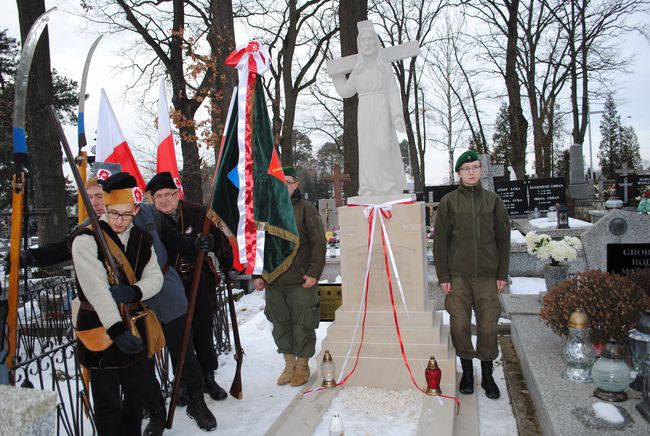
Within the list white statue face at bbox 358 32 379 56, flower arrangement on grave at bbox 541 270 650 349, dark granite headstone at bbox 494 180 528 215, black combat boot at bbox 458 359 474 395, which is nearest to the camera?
flower arrangement on grave at bbox 541 270 650 349

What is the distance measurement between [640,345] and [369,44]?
349 centimetres

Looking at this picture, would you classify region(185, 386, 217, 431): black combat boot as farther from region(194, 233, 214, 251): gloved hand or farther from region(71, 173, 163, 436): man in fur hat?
region(194, 233, 214, 251): gloved hand

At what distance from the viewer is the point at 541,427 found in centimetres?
337

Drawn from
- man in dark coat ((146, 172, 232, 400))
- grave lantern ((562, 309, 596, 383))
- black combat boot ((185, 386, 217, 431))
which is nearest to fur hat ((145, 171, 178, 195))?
man in dark coat ((146, 172, 232, 400))

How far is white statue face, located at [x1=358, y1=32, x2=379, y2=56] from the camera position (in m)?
4.64

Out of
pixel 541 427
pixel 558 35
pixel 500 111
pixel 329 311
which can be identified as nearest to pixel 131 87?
pixel 329 311

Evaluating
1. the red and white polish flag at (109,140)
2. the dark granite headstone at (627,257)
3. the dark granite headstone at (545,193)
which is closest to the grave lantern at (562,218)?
the dark granite headstone at (627,257)

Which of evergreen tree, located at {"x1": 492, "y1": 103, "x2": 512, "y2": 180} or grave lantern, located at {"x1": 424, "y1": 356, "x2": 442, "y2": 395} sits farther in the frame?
evergreen tree, located at {"x1": 492, "y1": 103, "x2": 512, "y2": 180}

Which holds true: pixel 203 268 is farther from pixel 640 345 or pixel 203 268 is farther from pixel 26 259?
pixel 640 345

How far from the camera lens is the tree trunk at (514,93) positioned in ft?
60.7

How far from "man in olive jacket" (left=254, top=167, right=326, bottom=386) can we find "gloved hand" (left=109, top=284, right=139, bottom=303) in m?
1.87

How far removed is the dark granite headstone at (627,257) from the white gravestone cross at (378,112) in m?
2.82

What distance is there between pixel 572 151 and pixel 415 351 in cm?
2049

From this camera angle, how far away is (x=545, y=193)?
1513 centimetres
